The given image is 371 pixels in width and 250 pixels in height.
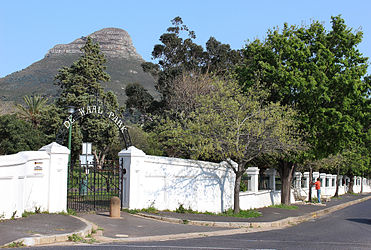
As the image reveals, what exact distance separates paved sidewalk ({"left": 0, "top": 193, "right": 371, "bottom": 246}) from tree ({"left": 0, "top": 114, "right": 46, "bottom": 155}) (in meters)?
30.9

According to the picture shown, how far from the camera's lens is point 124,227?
13273 millimetres

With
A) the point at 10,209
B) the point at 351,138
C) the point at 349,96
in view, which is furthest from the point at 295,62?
the point at 10,209

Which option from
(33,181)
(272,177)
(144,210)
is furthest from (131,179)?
(272,177)

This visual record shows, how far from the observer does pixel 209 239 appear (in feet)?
41.0

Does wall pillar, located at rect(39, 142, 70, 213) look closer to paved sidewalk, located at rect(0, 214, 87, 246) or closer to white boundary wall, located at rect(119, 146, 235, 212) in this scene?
paved sidewalk, located at rect(0, 214, 87, 246)

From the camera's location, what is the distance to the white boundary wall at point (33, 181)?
39.4ft

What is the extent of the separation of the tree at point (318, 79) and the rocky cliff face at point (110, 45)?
114 meters

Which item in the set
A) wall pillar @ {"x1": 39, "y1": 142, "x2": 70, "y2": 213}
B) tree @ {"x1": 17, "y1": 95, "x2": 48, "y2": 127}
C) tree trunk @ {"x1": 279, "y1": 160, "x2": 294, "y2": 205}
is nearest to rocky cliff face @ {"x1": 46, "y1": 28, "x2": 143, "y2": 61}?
tree @ {"x1": 17, "y1": 95, "x2": 48, "y2": 127}

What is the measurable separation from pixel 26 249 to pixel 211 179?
11.9 metres

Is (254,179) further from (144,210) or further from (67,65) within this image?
(67,65)

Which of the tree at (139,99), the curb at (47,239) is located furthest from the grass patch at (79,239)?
the tree at (139,99)

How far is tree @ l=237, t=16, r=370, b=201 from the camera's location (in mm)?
22969

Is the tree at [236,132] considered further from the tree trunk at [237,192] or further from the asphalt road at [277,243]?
the asphalt road at [277,243]

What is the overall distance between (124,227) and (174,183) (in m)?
5.23
